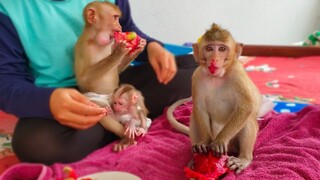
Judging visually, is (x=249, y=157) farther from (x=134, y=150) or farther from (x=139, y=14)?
(x=139, y=14)

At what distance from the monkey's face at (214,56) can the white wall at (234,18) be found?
3.14ft

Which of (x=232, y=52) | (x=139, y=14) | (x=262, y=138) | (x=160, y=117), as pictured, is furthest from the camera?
(x=139, y=14)

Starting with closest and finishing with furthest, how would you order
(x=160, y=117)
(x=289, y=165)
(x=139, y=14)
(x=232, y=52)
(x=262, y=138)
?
(x=232, y=52)
(x=289, y=165)
(x=262, y=138)
(x=160, y=117)
(x=139, y=14)

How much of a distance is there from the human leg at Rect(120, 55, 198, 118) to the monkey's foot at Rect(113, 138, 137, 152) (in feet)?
0.55

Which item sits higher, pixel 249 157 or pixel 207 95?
pixel 207 95

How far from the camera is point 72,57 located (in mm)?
940

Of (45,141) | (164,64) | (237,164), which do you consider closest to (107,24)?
(164,64)

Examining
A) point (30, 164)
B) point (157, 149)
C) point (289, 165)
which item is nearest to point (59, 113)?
point (30, 164)

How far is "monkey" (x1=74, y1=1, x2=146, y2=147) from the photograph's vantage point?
806 millimetres

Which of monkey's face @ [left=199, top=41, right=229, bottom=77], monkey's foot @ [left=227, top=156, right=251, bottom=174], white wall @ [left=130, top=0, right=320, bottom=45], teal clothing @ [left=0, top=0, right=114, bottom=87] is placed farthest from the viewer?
white wall @ [left=130, top=0, right=320, bottom=45]

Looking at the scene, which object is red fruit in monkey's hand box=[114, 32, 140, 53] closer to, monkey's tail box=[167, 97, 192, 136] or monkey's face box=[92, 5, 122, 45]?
monkey's face box=[92, 5, 122, 45]

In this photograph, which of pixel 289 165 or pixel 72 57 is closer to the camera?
pixel 289 165

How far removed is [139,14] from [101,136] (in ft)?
2.51

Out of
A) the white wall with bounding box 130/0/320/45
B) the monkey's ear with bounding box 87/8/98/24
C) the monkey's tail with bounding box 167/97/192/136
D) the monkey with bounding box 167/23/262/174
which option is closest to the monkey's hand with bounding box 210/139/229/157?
the monkey with bounding box 167/23/262/174
